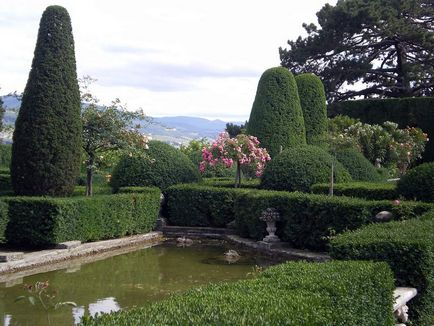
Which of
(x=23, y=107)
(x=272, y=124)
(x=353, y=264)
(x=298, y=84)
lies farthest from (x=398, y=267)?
(x=298, y=84)

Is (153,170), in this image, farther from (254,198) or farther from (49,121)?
(49,121)

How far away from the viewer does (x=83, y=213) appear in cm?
1171

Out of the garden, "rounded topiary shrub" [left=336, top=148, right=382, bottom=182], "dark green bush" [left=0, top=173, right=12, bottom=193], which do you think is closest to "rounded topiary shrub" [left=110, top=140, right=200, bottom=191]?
the garden

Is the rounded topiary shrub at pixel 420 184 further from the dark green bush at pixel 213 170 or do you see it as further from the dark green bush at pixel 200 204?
the dark green bush at pixel 213 170

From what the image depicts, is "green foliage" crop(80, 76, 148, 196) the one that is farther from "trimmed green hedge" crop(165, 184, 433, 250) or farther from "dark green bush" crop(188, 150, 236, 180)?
"dark green bush" crop(188, 150, 236, 180)

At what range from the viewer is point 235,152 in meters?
15.6

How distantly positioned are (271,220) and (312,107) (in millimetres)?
9220

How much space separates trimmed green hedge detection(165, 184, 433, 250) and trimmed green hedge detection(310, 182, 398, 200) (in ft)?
A: 3.37

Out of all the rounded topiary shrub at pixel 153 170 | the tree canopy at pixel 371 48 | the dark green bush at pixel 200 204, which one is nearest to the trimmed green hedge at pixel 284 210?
the dark green bush at pixel 200 204

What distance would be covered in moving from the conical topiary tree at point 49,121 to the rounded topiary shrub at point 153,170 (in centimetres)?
303

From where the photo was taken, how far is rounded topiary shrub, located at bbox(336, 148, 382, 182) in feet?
50.8

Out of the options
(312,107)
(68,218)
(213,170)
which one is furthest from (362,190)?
(312,107)

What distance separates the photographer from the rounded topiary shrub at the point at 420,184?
1053 cm

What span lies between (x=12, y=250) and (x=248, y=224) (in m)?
5.02
